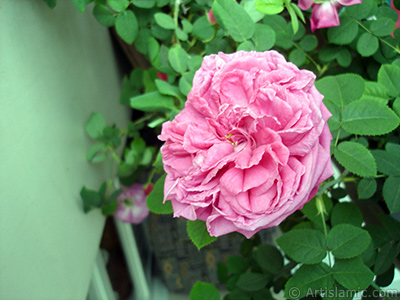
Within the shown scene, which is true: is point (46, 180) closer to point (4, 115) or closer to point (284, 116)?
point (4, 115)

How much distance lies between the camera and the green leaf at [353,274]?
19.4 inches

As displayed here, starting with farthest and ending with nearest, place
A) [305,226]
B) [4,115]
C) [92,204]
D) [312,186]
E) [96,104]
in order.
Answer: [96,104] → [92,204] → [305,226] → [4,115] → [312,186]

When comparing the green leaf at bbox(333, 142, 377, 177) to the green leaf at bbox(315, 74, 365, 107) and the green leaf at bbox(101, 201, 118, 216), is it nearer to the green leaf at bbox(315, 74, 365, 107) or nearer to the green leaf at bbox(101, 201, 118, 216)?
the green leaf at bbox(315, 74, 365, 107)

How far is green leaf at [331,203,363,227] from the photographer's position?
60 centimetres

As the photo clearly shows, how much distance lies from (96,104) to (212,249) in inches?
27.6

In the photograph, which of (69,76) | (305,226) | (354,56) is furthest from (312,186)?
(69,76)

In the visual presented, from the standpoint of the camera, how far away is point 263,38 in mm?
568

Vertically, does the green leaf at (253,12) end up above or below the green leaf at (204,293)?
above

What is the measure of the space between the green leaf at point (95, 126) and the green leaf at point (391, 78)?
558mm

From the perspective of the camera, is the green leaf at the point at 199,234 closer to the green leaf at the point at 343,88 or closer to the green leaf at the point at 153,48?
the green leaf at the point at 343,88

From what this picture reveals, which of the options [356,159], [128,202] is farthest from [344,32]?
[128,202]

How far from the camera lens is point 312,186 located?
368 mm

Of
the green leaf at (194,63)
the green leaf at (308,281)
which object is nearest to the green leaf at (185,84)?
the green leaf at (194,63)

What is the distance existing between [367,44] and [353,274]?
1.21ft
